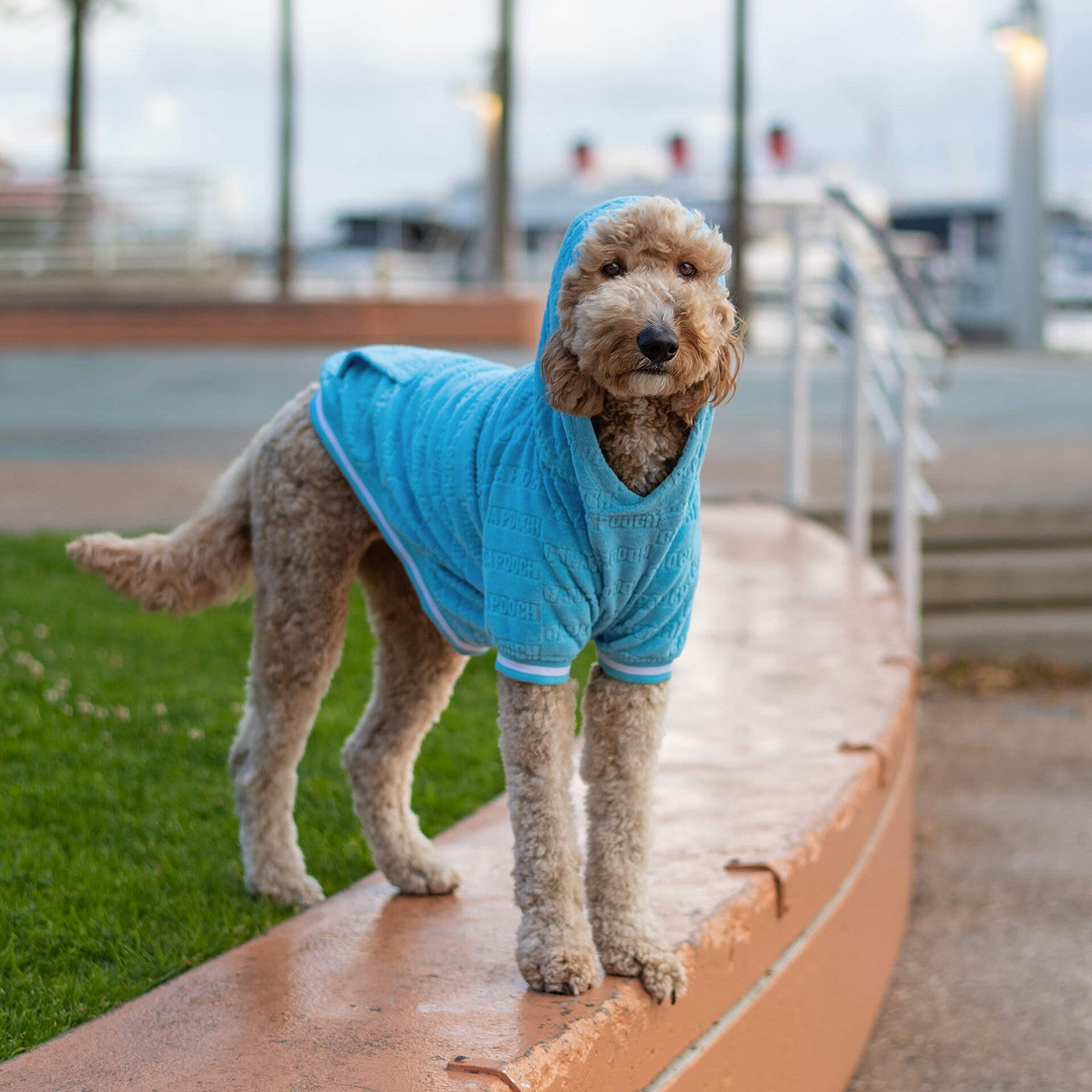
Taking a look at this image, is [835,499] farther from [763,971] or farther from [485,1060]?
[485,1060]

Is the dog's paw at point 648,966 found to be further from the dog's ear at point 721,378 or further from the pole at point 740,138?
the pole at point 740,138

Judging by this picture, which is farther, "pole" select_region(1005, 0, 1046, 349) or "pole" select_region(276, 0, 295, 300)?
"pole" select_region(276, 0, 295, 300)

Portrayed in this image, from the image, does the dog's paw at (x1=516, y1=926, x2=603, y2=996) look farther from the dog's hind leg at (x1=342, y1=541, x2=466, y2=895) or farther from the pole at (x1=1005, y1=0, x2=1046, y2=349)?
the pole at (x1=1005, y1=0, x2=1046, y2=349)

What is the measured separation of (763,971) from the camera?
3115 mm

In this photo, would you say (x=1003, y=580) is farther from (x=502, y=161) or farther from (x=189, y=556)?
(x=502, y=161)

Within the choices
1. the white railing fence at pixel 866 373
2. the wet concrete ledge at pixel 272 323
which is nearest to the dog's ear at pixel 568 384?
the white railing fence at pixel 866 373

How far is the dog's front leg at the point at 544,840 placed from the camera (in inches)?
102

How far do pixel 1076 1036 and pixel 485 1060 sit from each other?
7.11 feet

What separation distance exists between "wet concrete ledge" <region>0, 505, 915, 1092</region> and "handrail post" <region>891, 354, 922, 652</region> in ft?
5.73

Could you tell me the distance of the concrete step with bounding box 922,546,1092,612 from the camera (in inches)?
291

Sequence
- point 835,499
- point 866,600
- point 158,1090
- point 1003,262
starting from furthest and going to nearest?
point 1003,262 < point 835,499 < point 866,600 < point 158,1090

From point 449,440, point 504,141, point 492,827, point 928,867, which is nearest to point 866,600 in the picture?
point 928,867

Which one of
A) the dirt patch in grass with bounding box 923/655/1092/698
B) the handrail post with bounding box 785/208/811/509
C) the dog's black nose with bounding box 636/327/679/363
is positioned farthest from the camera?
the handrail post with bounding box 785/208/811/509

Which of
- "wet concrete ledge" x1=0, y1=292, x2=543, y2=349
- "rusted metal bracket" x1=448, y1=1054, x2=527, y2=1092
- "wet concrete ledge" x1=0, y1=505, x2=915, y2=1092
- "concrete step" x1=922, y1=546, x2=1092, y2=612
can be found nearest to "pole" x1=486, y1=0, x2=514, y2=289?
"wet concrete ledge" x1=0, y1=292, x2=543, y2=349
